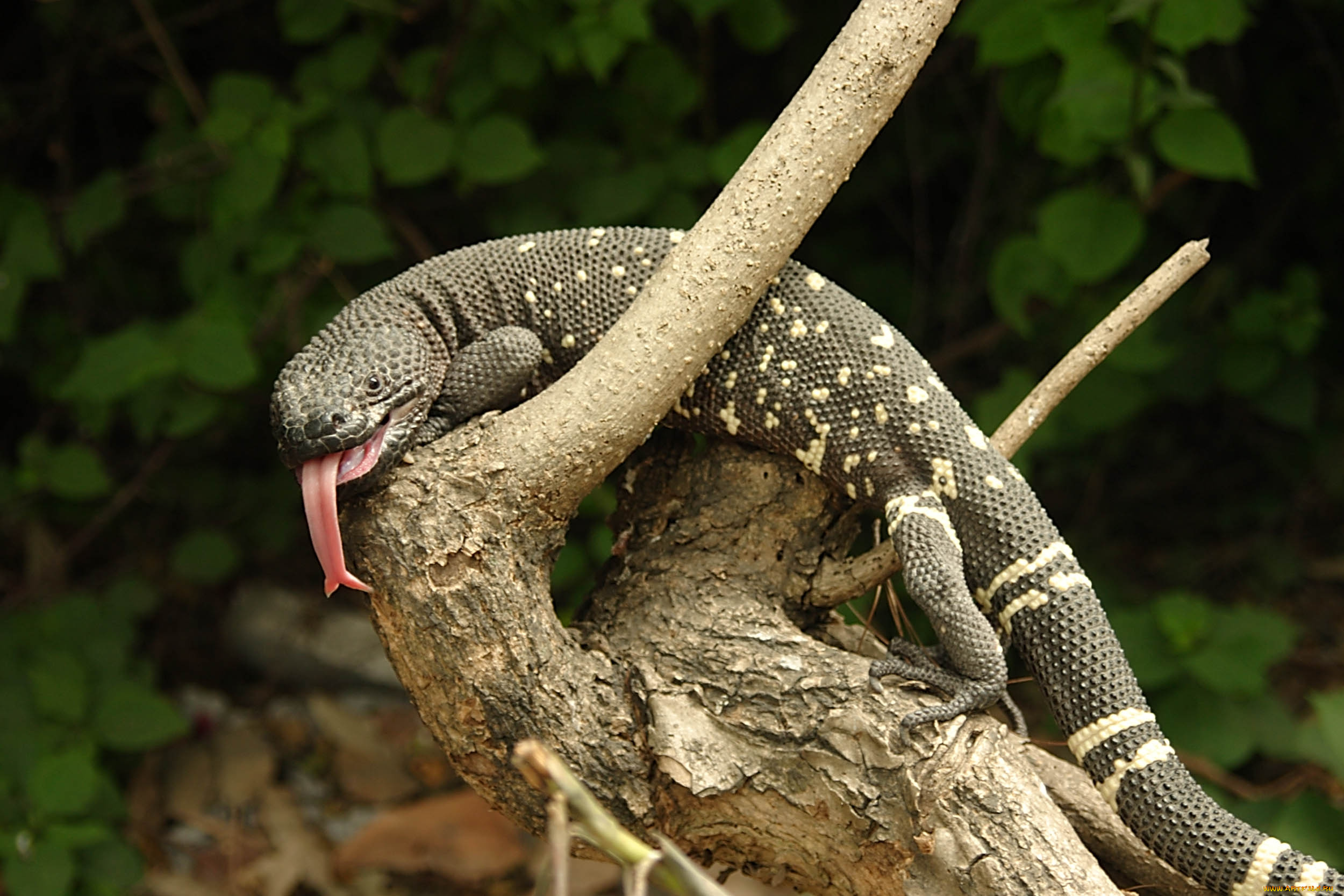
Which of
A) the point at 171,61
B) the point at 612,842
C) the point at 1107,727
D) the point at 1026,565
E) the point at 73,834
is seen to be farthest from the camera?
the point at 171,61

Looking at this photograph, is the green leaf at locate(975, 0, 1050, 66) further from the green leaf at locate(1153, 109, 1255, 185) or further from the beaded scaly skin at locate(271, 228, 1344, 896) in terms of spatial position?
the beaded scaly skin at locate(271, 228, 1344, 896)

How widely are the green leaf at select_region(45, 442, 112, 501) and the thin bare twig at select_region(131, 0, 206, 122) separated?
45.6 inches

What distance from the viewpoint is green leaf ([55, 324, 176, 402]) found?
3.10m

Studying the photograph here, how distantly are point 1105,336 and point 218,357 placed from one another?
221 cm

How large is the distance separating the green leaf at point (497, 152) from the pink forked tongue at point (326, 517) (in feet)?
4.88

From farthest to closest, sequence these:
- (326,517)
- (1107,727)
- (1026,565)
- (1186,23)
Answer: (1186,23) → (1026,565) → (1107,727) → (326,517)

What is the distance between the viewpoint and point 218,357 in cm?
299

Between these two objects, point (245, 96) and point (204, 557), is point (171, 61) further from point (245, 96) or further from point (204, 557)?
point (204, 557)

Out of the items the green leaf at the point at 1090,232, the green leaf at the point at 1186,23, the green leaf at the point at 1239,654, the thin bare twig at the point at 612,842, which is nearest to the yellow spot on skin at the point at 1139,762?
the thin bare twig at the point at 612,842

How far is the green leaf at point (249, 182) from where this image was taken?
10.0 feet

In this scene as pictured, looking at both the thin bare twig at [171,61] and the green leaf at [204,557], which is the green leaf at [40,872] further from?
the thin bare twig at [171,61]

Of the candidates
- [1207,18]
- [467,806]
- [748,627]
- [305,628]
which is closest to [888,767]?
[748,627]

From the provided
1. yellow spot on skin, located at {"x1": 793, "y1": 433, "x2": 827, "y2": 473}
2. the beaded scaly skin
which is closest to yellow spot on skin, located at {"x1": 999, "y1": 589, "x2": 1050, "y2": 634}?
the beaded scaly skin

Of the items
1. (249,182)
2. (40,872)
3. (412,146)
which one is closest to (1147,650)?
(412,146)
